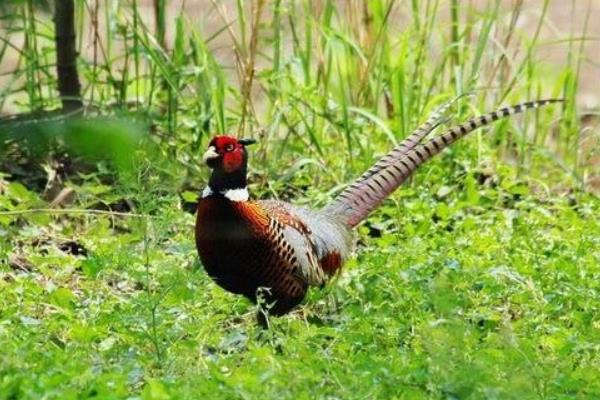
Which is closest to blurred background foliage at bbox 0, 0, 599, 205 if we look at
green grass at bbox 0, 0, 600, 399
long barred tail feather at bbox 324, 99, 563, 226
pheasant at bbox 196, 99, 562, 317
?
green grass at bbox 0, 0, 600, 399

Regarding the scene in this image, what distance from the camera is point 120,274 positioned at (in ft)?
20.0

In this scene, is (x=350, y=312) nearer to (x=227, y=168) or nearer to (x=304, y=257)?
(x=304, y=257)

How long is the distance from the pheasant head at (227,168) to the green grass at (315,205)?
0.14m

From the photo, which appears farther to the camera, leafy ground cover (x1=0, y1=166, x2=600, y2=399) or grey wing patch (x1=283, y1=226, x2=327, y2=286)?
grey wing patch (x1=283, y1=226, x2=327, y2=286)

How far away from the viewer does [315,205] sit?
22.8 ft

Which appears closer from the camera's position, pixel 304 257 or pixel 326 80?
pixel 304 257

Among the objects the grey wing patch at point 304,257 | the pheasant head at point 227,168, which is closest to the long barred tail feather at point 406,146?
the grey wing patch at point 304,257

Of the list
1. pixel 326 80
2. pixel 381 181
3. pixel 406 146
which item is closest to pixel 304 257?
pixel 381 181

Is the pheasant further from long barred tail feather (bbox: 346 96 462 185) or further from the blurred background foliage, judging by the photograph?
the blurred background foliage

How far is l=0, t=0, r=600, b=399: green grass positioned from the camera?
4.02 m

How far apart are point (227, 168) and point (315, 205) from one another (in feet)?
5.03

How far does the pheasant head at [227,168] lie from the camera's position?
5.43 meters

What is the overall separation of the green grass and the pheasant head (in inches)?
5.5

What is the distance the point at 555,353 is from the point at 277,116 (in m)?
2.85
